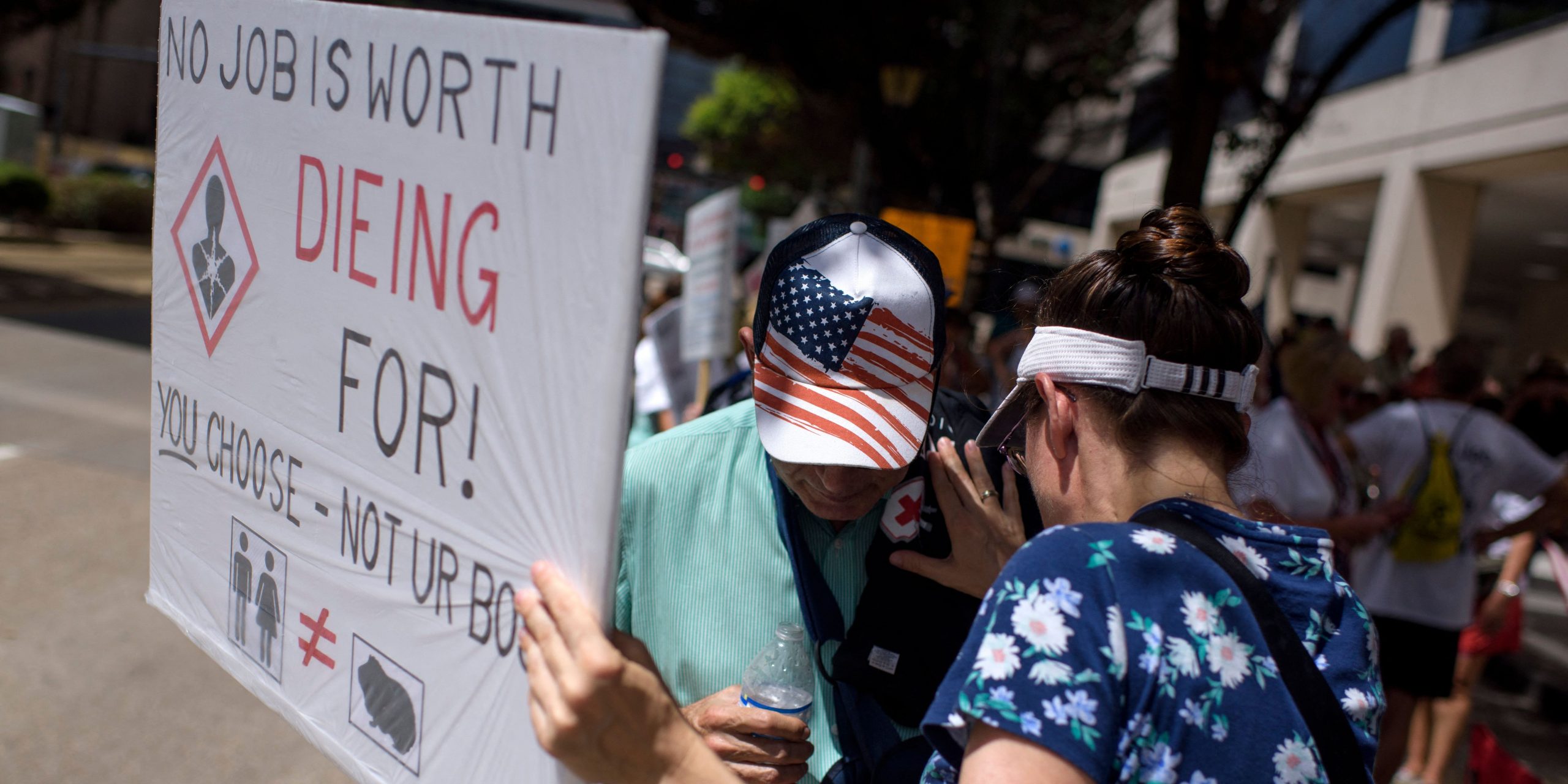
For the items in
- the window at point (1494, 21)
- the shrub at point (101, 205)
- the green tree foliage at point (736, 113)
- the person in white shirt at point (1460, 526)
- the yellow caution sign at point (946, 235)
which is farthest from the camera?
the green tree foliage at point (736, 113)

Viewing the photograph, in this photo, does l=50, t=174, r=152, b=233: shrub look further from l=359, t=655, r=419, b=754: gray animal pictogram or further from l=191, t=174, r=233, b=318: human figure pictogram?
l=359, t=655, r=419, b=754: gray animal pictogram

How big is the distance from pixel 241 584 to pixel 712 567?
80cm

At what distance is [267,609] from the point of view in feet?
5.80

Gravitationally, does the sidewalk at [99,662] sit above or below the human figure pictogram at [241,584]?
below

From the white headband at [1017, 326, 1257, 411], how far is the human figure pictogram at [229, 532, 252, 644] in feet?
4.40

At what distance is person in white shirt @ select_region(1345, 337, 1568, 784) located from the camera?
4477 millimetres

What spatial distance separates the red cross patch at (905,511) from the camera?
1771 mm

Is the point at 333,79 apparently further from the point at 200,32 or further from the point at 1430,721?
the point at 1430,721

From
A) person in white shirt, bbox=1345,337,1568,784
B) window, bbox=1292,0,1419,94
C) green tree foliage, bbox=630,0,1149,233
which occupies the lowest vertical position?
person in white shirt, bbox=1345,337,1568,784

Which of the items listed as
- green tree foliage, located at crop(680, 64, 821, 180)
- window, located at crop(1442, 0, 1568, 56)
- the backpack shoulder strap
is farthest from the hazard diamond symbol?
green tree foliage, located at crop(680, 64, 821, 180)

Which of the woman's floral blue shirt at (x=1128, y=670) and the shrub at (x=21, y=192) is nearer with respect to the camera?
the woman's floral blue shirt at (x=1128, y=670)

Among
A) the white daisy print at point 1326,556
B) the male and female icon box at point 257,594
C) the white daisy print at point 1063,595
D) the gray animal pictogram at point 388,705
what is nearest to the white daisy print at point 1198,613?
the white daisy print at point 1063,595

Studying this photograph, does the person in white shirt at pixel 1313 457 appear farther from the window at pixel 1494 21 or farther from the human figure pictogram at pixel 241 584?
the window at pixel 1494 21

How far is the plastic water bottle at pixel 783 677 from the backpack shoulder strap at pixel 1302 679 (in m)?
A: 0.60
